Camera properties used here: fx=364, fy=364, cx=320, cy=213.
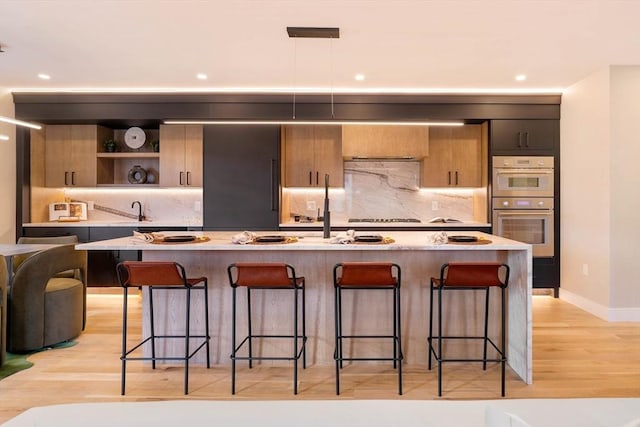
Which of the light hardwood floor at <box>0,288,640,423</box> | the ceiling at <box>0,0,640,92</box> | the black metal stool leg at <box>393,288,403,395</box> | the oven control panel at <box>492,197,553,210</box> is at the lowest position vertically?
the light hardwood floor at <box>0,288,640,423</box>

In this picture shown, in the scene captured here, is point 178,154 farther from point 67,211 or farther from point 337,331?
point 337,331

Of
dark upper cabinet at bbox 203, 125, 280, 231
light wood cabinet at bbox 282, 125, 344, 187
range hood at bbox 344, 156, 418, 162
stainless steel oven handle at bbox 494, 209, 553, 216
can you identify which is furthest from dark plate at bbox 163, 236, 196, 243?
stainless steel oven handle at bbox 494, 209, 553, 216

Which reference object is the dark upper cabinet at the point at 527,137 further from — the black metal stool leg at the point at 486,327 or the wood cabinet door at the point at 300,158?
the black metal stool leg at the point at 486,327

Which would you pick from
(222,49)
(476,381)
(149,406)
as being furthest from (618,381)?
(222,49)

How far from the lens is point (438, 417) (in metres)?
0.74

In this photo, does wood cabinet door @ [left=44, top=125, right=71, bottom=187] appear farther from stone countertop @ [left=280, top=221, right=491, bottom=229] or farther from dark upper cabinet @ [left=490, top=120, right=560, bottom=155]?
dark upper cabinet @ [left=490, top=120, right=560, bottom=155]

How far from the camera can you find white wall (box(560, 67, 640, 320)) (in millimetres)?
3826

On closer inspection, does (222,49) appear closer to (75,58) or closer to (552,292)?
(75,58)

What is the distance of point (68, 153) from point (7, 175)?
726mm

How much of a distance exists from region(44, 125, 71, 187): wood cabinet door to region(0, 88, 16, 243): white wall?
0.36 metres

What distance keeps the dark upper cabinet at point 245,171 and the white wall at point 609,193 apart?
12.0 ft

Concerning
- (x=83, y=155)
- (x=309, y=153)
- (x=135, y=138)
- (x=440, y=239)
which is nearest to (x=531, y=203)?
(x=440, y=239)

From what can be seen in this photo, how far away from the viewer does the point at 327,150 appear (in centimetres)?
500

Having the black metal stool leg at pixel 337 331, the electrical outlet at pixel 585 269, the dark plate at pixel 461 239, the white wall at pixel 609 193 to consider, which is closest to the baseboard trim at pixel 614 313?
the white wall at pixel 609 193
